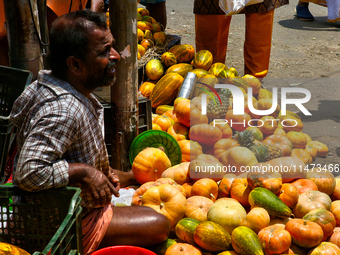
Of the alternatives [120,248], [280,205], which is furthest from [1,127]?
[280,205]

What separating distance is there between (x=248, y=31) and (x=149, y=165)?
9.37 ft

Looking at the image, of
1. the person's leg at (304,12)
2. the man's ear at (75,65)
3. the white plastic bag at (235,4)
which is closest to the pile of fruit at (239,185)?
the white plastic bag at (235,4)

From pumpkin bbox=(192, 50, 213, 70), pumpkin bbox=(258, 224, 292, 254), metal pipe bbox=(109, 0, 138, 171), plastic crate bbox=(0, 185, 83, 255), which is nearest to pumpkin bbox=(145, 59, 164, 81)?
pumpkin bbox=(192, 50, 213, 70)

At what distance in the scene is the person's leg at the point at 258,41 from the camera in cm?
488

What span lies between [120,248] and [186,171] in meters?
1.03

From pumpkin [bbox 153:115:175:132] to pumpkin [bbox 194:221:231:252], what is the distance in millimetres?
1772

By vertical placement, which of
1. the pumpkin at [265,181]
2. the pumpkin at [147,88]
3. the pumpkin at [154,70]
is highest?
the pumpkin at [154,70]

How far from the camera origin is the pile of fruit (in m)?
2.25

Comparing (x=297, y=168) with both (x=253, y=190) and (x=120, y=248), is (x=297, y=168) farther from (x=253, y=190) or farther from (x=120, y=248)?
(x=120, y=248)

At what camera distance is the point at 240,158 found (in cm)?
313

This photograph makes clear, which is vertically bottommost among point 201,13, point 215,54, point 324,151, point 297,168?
point 324,151

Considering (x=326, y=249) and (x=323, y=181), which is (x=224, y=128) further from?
(x=326, y=249)

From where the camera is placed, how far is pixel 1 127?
2332 millimetres

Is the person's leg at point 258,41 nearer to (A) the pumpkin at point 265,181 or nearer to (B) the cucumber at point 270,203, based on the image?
(A) the pumpkin at point 265,181
